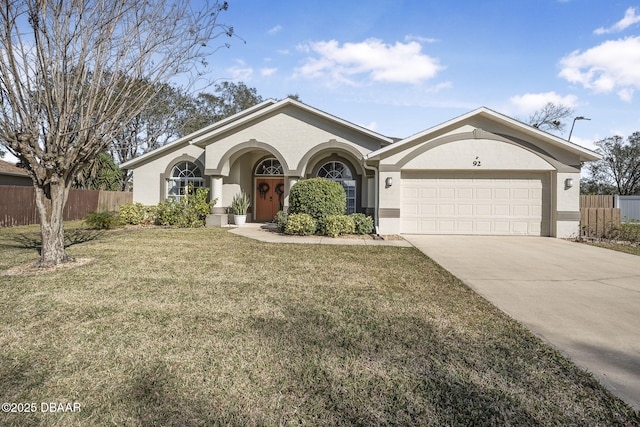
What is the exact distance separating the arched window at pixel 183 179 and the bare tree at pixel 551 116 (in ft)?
98.3

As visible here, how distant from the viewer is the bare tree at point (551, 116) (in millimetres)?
29706

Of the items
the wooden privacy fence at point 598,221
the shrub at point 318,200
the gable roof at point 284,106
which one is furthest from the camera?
the gable roof at point 284,106

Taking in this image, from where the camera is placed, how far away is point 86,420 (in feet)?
6.89

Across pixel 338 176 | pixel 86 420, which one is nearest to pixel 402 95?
pixel 338 176

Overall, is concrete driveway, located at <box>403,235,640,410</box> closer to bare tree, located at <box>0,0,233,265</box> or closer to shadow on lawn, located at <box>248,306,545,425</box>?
shadow on lawn, located at <box>248,306,545,425</box>

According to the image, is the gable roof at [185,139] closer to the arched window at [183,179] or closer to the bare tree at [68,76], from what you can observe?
the arched window at [183,179]

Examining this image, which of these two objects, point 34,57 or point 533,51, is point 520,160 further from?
point 34,57

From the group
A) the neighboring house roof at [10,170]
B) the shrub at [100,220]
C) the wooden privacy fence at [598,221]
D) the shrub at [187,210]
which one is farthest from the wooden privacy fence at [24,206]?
the wooden privacy fence at [598,221]

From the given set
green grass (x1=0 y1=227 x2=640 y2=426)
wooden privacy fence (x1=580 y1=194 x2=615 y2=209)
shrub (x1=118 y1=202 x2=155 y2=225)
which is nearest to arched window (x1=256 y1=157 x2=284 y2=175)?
shrub (x1=118 y1=202 x2=155 y2=225)

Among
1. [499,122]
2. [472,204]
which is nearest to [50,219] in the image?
[472,204]

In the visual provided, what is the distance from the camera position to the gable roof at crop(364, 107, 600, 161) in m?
11.2

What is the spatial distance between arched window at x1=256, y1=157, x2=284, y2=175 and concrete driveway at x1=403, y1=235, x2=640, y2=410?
9.34 meters

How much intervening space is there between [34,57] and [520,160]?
13609mm

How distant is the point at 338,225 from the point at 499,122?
6.86 meters
